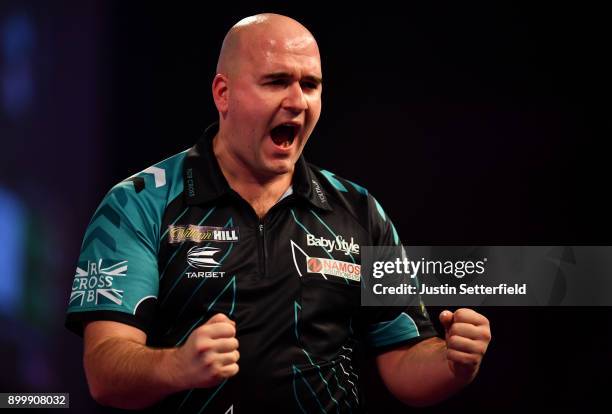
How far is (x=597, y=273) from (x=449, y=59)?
2.78 feet

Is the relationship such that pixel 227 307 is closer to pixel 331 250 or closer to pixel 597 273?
pixel 331 250

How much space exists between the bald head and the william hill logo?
389 millimetres

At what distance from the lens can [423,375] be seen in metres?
2.17

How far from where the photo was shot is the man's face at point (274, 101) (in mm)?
2166

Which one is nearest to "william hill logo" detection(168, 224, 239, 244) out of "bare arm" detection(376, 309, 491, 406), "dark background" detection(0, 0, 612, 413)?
"bare arm" detection(376, 309, 491, 406)

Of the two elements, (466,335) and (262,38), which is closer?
(466,335)

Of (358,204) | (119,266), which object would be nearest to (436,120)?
(358,204)

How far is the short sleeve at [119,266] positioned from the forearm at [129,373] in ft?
0.30

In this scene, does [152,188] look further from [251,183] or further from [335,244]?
[335,244]

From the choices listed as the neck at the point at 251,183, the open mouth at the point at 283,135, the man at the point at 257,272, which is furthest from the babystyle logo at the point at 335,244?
the open mouth at the point at 283,135

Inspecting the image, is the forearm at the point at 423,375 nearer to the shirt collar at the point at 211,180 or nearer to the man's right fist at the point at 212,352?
the shirt collar at the point at 211,180

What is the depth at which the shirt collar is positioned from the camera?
2188 millimetres

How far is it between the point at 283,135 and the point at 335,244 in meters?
0.30

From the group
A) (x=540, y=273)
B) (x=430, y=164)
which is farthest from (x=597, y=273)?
(x=430, y=164)
